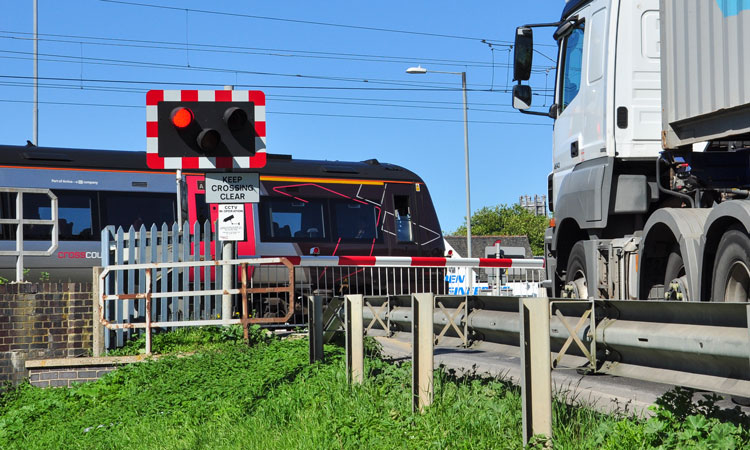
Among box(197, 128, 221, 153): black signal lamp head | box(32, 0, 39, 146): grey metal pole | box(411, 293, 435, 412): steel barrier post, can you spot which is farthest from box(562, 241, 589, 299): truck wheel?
box(32, 0, 39, 146): grey metal pole

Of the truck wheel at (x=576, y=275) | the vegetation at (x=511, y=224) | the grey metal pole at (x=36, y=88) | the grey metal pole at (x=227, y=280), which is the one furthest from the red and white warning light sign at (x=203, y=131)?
the vegetation at (x=511, y=224)

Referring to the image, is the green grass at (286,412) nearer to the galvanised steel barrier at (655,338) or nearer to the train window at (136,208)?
the galvanised steel barrier at (655,338)

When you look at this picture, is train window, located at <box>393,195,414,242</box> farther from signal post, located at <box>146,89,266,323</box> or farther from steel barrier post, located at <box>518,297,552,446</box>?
steel barrier post, located at <box>518,297,552,446</box>

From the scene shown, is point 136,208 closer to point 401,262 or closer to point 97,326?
point 401,262

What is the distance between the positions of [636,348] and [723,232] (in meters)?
2.86

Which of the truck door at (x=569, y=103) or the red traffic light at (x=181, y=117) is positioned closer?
the truck door at (x=569, y=103)

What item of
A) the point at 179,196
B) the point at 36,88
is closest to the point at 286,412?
the point at 179,196

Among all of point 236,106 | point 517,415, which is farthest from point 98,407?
point 517,415

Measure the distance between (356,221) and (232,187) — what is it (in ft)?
31.0

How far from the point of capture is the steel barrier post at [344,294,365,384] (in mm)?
7531

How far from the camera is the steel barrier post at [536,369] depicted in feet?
14.3

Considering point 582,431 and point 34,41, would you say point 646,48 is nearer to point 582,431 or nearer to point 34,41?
point 582,431

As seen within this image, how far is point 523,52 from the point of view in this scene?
397 inches

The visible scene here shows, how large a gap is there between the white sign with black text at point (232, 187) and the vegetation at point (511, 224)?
86.8 meters
